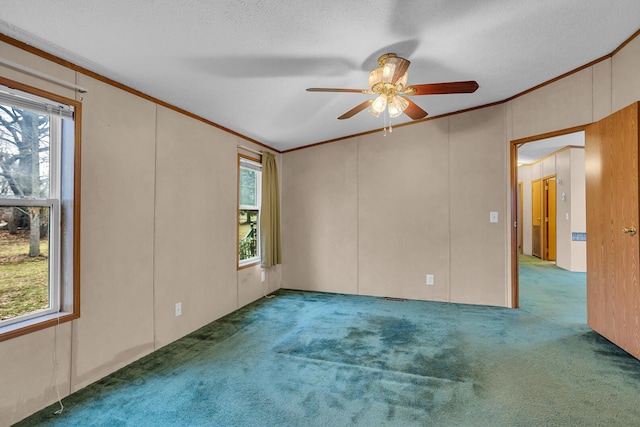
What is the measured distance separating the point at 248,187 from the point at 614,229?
391cm

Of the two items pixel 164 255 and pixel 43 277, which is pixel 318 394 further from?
pixel 43 277

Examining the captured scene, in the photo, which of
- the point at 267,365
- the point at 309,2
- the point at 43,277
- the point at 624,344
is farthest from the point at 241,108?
the point at 624,344

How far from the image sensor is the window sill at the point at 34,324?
171cm

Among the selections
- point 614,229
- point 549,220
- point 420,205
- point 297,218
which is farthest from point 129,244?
point 549,220

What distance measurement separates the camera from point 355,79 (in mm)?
2650

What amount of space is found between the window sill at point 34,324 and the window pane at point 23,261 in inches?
3.6

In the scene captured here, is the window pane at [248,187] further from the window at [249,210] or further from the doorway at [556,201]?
the doorway at [556,201]

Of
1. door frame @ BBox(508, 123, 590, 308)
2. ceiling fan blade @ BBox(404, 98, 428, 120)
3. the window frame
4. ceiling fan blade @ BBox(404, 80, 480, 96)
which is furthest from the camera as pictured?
the window frame

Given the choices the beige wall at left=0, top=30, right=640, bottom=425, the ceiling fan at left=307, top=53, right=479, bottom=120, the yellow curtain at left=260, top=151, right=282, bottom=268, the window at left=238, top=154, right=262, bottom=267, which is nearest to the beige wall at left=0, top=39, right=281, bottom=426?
the beige wall at left=0, top=30, right=640, bottom=425

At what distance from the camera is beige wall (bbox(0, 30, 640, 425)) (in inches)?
82.7

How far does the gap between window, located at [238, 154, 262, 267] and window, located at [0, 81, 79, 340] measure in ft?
6.37

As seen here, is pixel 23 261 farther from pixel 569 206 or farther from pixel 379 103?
pixel 569 206

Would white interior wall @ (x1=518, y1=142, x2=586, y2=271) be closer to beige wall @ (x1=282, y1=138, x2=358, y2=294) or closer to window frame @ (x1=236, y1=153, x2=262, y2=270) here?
beige wall @ (x1=282, y1=138, x2=358, y2=294)

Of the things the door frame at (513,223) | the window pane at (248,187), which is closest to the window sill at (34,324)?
the window pane at (248,187)
